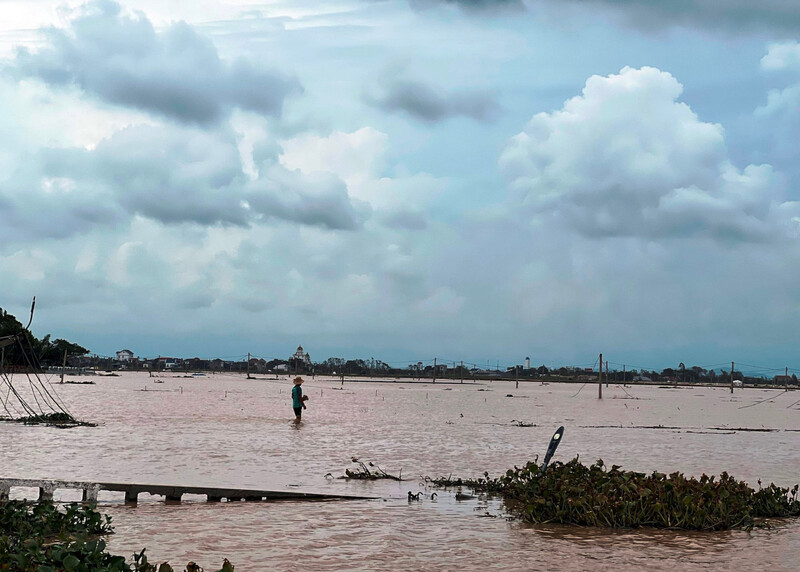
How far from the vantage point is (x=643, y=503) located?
1161 cm

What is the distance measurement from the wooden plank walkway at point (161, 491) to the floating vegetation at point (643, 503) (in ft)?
10.4

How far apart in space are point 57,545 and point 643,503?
25.7 ft

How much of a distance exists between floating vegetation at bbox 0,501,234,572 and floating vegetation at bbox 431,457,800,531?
6.09 meters

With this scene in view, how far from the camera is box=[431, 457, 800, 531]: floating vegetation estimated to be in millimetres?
11562

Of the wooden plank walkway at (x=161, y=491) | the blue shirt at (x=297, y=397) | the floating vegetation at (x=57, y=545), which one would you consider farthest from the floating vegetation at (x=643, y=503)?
the blue shirt at (x=297, y=397)

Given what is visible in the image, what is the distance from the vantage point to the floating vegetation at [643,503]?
455 inches

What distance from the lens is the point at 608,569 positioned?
362 inches

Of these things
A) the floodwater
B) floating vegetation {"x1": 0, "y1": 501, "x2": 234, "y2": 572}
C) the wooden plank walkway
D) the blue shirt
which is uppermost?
the blue shirt

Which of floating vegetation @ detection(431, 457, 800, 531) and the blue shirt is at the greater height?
the blue shirt

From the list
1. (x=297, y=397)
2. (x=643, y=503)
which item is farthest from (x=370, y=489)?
(x=297, y=397)

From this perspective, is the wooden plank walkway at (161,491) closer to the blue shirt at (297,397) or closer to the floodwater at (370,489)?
the floodwater at (370,489)

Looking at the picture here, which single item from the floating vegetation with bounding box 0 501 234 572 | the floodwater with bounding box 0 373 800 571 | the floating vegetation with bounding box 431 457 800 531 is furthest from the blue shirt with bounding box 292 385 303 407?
the floating vegetation with bounding box 0 501 234 572

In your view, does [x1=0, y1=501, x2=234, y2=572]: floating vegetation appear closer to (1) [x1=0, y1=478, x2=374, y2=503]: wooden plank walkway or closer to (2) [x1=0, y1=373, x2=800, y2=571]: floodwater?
(2) [x1=0, y1=373, x2=800, y2=571]: floodwater

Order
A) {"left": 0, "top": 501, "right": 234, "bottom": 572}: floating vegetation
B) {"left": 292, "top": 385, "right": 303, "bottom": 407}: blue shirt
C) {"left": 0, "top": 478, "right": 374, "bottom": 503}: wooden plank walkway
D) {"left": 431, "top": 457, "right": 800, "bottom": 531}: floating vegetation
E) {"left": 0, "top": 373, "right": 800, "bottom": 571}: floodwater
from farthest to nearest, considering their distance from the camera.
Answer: {"left": 292, "top": 385, "right": 303, "bottom": 407}: blue shirt → {"left": 0, "top": 478, "right": 374, "bottom": 503}: wooden plank walkway → {"left": 431, "top": 457, "right": 800, "bottom": 531}: floating vegetation → {"left": 0, "top": 373, "right": 800, "bottom": 571}: floodwater → {"left": 0, "top": 501, "right": 234, "bottom": 572}: floating vegetation
